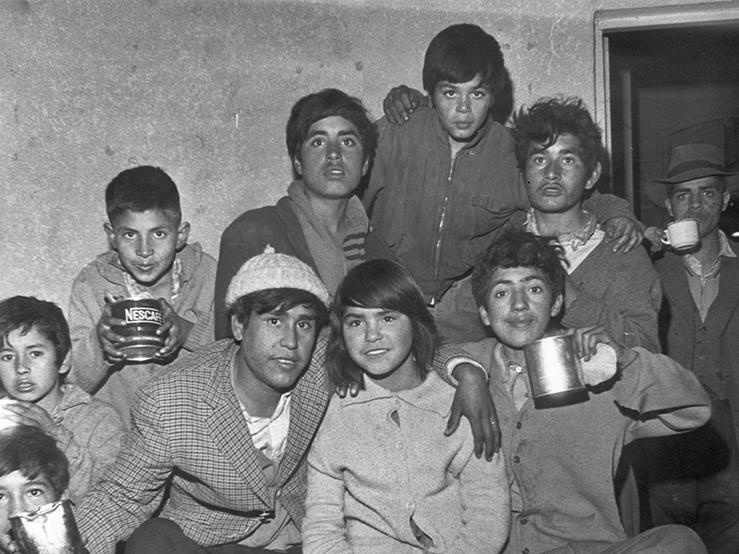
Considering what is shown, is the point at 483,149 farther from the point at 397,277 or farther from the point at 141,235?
the point at 141,235

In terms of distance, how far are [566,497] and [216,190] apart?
2.20m

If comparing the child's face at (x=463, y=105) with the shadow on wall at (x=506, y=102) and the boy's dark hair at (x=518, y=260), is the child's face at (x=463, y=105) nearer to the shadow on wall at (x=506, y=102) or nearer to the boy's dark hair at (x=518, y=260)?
the boy's dark hair at (x=518, y=260)

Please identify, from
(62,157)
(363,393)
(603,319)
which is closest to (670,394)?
(603,319)

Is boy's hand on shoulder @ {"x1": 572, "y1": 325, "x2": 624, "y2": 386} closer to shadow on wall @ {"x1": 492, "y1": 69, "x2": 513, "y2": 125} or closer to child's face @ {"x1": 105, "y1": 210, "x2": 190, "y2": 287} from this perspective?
child's face @ {"x1": 105, "y1": 210, "x2": 190, "y2": 287}

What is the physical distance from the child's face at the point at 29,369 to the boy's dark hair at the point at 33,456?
0.22 meters

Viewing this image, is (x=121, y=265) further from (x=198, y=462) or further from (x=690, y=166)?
(x=690, y=166)

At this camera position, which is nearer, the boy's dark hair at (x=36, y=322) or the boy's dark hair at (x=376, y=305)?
the boy's dark hair at (x=376, y=305)

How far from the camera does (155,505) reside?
9.73ft

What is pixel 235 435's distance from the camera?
114 inches

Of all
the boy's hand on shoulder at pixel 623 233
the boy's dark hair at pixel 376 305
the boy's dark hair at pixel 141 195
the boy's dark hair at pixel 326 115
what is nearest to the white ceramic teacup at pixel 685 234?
the boy's hand on shoulder at pixel 623 233

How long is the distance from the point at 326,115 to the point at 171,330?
936 mm

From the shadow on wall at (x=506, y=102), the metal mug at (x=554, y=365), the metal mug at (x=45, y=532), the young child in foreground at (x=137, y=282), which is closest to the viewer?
the metal mug at (x=45, y=532)

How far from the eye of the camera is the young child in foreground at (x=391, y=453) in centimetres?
284

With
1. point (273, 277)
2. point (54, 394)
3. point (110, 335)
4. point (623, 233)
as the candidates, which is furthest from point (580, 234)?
point (54, 394)
